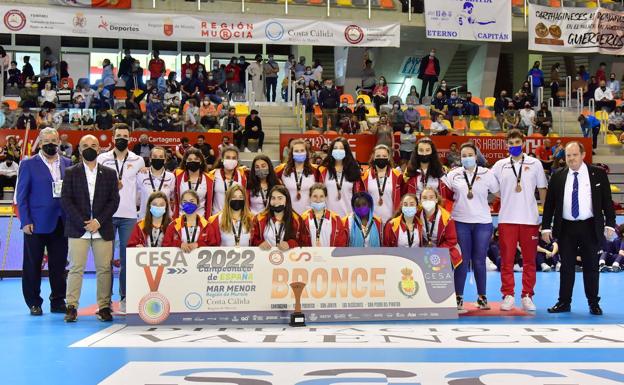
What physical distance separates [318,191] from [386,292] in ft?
4.39

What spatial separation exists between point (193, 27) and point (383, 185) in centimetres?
1596

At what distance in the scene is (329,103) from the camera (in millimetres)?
23062

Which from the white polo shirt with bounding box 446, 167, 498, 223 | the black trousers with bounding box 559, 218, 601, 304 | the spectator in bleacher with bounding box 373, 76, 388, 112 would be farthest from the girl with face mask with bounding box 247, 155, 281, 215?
the spectator in bleacher with bounding box 373, 76, 388, 112

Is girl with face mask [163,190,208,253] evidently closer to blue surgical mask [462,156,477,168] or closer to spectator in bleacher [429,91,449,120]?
blue surgical mask [462,156,477,168]

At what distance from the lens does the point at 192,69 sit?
25.2m

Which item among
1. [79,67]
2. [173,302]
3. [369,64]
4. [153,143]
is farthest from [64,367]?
[79,67]

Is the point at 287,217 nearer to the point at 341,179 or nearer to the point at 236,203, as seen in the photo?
the point at 236,203

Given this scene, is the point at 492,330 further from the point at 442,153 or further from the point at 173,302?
the point at 442,153

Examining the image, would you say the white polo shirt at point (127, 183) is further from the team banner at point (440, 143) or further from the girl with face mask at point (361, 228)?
the team banner at point (440, 143)

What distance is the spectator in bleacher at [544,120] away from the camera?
23.6m

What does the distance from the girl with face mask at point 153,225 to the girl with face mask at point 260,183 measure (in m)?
1.04

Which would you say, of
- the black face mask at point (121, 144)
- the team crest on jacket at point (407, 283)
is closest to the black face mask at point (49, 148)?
the black face mask at point (121, 144)

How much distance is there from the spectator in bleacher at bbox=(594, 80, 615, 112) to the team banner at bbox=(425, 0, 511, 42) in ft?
14.4

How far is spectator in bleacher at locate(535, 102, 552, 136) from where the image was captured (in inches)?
931
